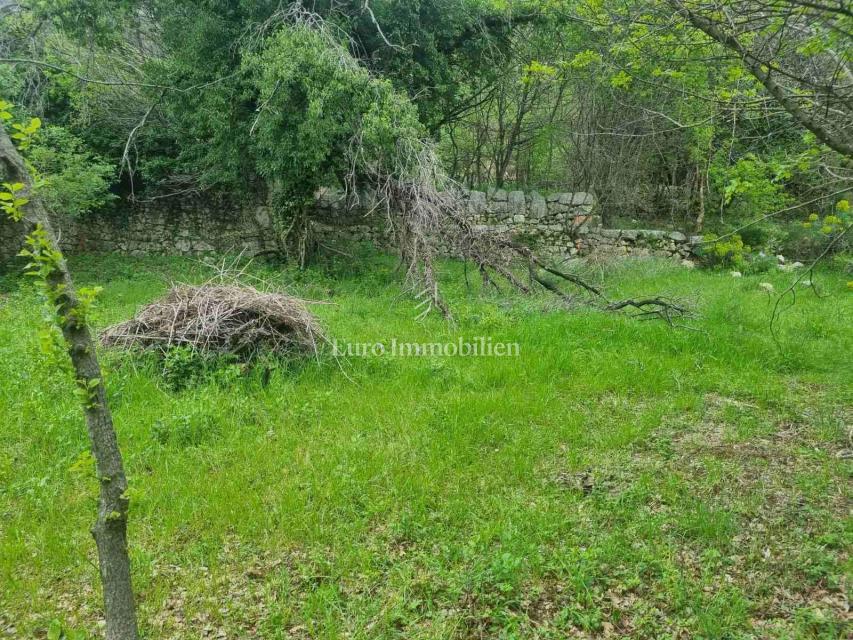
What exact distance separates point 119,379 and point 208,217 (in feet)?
30.5

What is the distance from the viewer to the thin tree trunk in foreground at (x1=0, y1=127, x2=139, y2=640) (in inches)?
63.7

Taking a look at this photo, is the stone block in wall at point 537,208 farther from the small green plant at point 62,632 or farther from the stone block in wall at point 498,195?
the small green plant at point 62,632

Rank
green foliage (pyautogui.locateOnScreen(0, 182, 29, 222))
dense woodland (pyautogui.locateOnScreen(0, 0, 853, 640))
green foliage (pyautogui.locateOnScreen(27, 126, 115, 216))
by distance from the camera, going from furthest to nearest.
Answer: green foliage (pyautogui.locateOnScreen(27, 126, 115, 216)) → dense woodland (pyautogui.locateOnScreen(0, 0, 853, 640)) → green foliage (pyautogui.locateOnScreen(0, 182, 29, 222))

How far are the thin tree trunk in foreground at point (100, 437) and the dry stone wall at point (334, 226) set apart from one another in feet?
34.2

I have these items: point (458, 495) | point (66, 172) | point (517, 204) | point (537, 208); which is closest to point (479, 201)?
point (517, 204)

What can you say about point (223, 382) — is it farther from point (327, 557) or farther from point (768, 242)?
point (768, 242)

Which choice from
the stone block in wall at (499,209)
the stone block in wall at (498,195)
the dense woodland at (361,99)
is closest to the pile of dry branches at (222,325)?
the dense woodland at (361,99)

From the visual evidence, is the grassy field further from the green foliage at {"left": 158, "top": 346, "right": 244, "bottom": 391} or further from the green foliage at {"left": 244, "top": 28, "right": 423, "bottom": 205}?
the green foliage at {"left": 244, "top": 28, "right": 423, "bottom": 205}

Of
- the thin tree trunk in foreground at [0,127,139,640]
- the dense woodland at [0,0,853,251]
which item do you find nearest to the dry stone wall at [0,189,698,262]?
the dense woodland at [0,0,853,251]

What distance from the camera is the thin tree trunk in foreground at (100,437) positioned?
1.62 metres

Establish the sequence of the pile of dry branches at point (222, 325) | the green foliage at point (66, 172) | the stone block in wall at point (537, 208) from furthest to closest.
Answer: the stone block in wall at point (537, 208) < the green foliage at point (66, 172) < the pile of dry branches at point (222, 325)

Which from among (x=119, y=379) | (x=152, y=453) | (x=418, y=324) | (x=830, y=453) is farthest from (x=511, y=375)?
(x=119, y=379)

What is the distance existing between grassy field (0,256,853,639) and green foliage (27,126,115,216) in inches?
200

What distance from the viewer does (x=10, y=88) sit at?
9367mm
